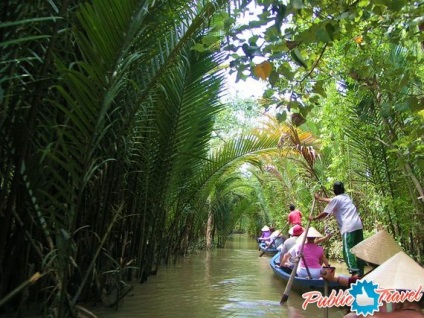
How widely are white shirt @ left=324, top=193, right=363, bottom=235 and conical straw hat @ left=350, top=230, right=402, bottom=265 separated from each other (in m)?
1.08

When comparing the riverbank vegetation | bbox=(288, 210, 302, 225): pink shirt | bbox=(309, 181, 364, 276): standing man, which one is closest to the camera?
the riverbank vegetation

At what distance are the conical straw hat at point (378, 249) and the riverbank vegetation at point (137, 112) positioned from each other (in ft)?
2.91

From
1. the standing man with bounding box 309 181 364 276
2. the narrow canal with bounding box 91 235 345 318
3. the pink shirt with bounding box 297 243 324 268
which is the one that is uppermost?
the standing man with bounding box 309 181 364 276

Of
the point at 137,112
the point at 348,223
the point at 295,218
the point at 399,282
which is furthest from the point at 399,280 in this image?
the point at 295,218

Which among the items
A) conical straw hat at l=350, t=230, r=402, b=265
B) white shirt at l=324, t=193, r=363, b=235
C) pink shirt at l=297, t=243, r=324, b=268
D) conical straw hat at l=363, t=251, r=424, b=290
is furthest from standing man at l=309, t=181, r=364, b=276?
conical straw hat at l=363, t=251, r=424, b=290

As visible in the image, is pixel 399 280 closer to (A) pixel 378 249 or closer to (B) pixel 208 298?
(A) pixel 378 249

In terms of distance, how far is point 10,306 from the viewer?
330 centimetres

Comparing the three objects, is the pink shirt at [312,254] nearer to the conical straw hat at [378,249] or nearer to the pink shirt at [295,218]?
the conical straw hat at [378,249]

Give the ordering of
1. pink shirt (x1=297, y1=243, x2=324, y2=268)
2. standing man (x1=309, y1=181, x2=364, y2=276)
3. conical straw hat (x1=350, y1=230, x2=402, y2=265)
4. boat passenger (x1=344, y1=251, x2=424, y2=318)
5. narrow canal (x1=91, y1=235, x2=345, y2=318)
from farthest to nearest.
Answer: pink shirt (x1=297, y1=243, x2=324, y2=268) → standing man (x1=309, y1=181, x2=364, y2=276) → narrow canal (x1=91, y1=235, x2=345, y2=318) → conical straw hat (x1=350, y1=230, x2=402, y2=265) → boat passenger (x1=344, y1=251, x2=424, y2=318)

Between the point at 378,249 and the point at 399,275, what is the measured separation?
2.15m

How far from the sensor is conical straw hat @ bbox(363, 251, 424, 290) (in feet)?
7.07

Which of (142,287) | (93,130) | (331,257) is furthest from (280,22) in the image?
(331,257)

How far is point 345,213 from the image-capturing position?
546 centimetres

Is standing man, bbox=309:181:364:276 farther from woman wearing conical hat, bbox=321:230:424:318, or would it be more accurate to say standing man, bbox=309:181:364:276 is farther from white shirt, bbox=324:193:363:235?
woman wearing conical hat, bbox=321:230:424:318
